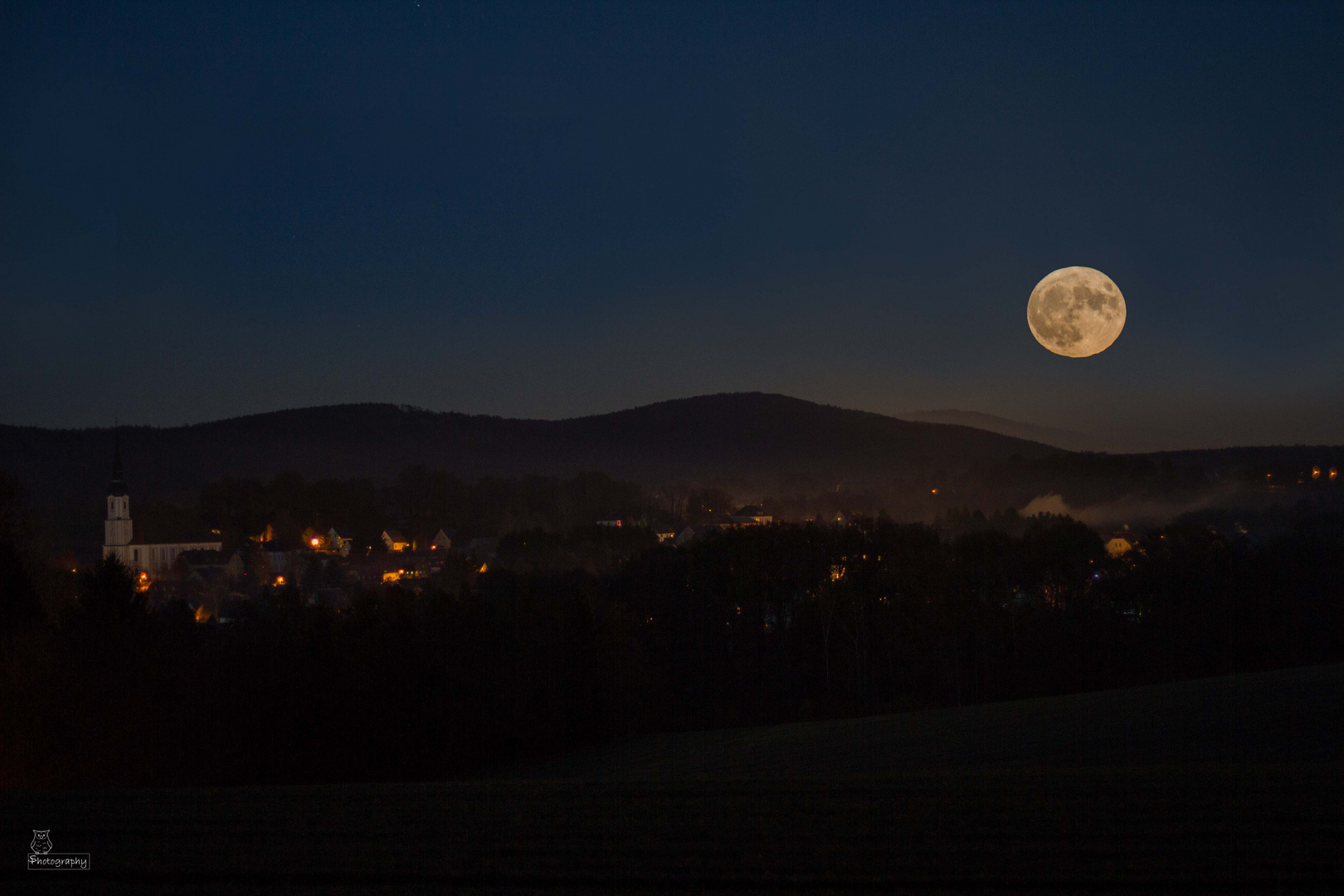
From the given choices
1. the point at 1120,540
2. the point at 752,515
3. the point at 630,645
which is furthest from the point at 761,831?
the point at 752,515

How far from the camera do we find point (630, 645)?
42250 millimetres

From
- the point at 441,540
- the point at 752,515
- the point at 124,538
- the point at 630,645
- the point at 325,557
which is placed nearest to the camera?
the point at 630,645

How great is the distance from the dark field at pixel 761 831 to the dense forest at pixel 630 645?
48.9 ft

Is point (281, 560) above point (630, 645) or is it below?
above

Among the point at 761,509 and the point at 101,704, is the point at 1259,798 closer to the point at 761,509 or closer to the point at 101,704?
the point at 101,704

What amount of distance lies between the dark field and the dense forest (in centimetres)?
1491

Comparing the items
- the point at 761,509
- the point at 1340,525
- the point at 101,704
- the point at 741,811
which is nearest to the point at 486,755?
the point at 101,704

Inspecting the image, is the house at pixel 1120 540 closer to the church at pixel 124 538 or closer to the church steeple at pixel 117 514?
the church at pixel 124 538

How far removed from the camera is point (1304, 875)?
864cm

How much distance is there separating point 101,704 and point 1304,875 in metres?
29.0

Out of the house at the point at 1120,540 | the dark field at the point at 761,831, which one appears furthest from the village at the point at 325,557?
the dark field at the point at 761,831

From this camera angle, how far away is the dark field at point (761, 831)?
895 cm

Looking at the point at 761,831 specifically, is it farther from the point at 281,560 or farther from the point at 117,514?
the point at 117,514

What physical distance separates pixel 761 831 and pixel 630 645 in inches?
1265
